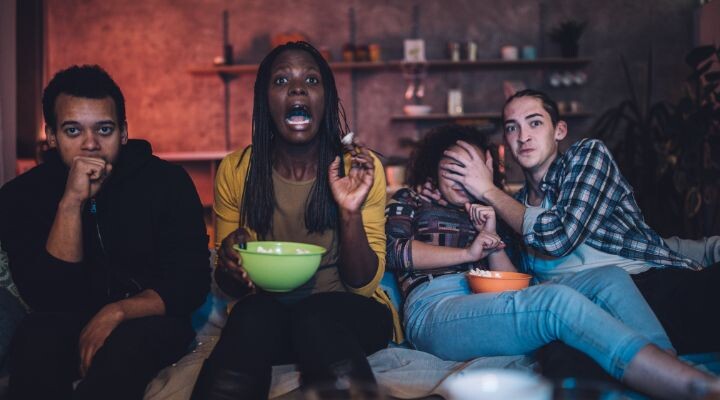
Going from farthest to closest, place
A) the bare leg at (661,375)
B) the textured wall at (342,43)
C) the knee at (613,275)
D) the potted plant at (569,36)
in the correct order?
1. the textured wall at (342,43)
2. the potted plant at (569,36)
3. the knee at (613,275)
4. the bare leg at (661,375)

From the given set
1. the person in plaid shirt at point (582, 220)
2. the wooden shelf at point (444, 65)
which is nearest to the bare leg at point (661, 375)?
the person in plaid shirt at point (582, 220)

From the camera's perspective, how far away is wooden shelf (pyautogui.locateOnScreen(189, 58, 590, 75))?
5105mm

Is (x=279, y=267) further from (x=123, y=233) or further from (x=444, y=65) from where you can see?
(x=444, y=65)

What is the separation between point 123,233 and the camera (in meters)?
1.65

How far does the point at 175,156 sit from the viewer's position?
4980 millimetres

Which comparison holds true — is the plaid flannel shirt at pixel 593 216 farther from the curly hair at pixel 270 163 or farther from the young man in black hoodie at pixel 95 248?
the young man in black hoodie at pixel 95 248

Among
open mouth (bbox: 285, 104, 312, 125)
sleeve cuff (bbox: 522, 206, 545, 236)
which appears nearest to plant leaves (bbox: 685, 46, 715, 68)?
sleeve cuff (bbox: 522, 206, 545, 236)

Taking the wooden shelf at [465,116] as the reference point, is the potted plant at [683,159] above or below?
below

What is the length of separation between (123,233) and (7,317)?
36 centimetres

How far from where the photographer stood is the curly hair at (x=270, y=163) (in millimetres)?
1716

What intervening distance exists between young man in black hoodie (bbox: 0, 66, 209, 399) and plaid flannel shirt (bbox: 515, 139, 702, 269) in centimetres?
96

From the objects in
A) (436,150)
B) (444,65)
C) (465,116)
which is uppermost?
(444,65)

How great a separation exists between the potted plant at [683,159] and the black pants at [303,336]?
2.63 m

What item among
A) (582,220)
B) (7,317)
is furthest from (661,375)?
(7,317)
